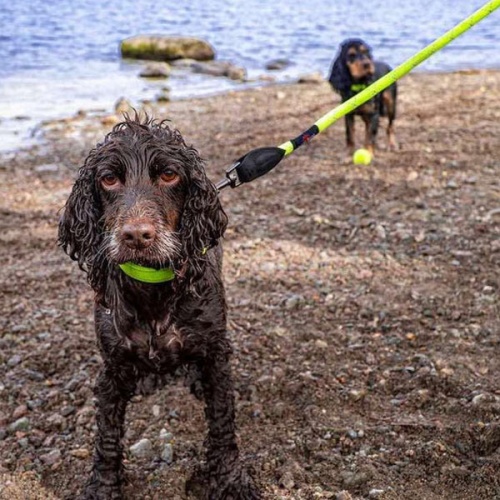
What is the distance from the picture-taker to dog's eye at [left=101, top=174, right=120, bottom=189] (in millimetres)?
2984

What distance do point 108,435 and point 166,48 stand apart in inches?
843

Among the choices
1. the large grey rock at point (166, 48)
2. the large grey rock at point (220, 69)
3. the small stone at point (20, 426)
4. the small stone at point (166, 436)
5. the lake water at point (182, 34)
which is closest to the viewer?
the small stone at point (166, 436)

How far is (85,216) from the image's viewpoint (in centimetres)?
313

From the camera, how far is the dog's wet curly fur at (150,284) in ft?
9.68

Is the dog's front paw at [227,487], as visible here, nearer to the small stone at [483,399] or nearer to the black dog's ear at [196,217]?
the black dog's ear at [196,217]

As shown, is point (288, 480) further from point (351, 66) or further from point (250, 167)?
point (351, 66)

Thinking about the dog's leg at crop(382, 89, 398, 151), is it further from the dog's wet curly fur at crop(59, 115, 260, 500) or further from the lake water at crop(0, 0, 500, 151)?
the dog's wet curly fur at crop(59, 115, 260, 500)

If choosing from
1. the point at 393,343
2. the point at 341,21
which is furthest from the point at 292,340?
the point at 341,21

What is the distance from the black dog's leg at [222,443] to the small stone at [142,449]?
1.46ft

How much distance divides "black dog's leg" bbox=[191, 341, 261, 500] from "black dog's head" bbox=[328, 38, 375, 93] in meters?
6.49

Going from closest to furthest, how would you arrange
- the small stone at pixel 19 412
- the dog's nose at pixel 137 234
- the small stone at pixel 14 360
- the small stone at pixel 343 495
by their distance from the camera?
the dog's nose at pixel 137 234, the small stone at pixel 343 495, the small stone at pixel 19 412, the small stone at pixel 14 360

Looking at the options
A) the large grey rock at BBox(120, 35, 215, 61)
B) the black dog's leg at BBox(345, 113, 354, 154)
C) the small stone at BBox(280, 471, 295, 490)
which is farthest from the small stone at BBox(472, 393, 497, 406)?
the large grey rock at BBox(120, 35, 215, 61)

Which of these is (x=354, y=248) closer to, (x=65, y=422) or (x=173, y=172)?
(x=65, y=422)

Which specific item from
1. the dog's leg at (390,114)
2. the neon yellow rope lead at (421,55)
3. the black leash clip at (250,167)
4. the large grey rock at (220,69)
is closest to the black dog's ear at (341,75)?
the dog's leg at (390,114)
